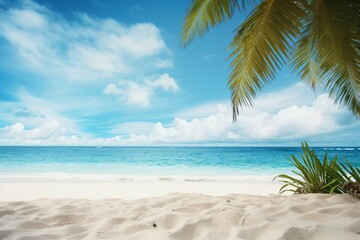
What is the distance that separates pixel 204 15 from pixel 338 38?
1962mm

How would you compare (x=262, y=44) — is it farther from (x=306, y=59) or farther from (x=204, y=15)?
(x=306, y=59)

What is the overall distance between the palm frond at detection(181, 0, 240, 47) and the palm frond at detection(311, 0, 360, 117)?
109cm

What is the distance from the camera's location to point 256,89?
140 inches

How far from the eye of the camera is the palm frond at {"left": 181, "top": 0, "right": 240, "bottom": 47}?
4039 mm

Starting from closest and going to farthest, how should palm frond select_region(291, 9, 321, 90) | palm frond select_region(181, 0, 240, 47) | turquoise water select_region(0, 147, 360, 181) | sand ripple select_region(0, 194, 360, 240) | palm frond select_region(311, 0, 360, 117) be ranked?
sand ripple select_region(0, 194, 360, 240) < palm frond select_region(311, 0, 360, 117) < palm frond select_region(181, 0, 240, 47) < palm frond select_region(291, 9, 321, 90) < turquoise water select_region(0, 147, 360, 181)

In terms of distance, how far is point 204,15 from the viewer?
428cm

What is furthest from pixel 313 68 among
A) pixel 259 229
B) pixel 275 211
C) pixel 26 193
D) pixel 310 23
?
pixel 26 193

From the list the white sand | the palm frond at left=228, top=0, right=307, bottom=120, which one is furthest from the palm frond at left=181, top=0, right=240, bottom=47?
the white sand

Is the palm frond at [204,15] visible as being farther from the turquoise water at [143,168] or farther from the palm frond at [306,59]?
the turquoise water at [143,168]

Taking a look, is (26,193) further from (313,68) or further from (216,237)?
(313,68)

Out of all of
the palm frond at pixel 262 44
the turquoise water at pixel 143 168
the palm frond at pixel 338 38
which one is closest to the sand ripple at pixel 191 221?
the palm frond at pixel 262 44

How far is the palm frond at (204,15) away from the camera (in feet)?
13.3

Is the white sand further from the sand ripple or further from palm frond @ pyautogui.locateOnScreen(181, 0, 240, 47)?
palm frond @ pyautogui.locateOnScreen(181, 0, 240, 47)

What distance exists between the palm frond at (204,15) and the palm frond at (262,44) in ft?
1.69
